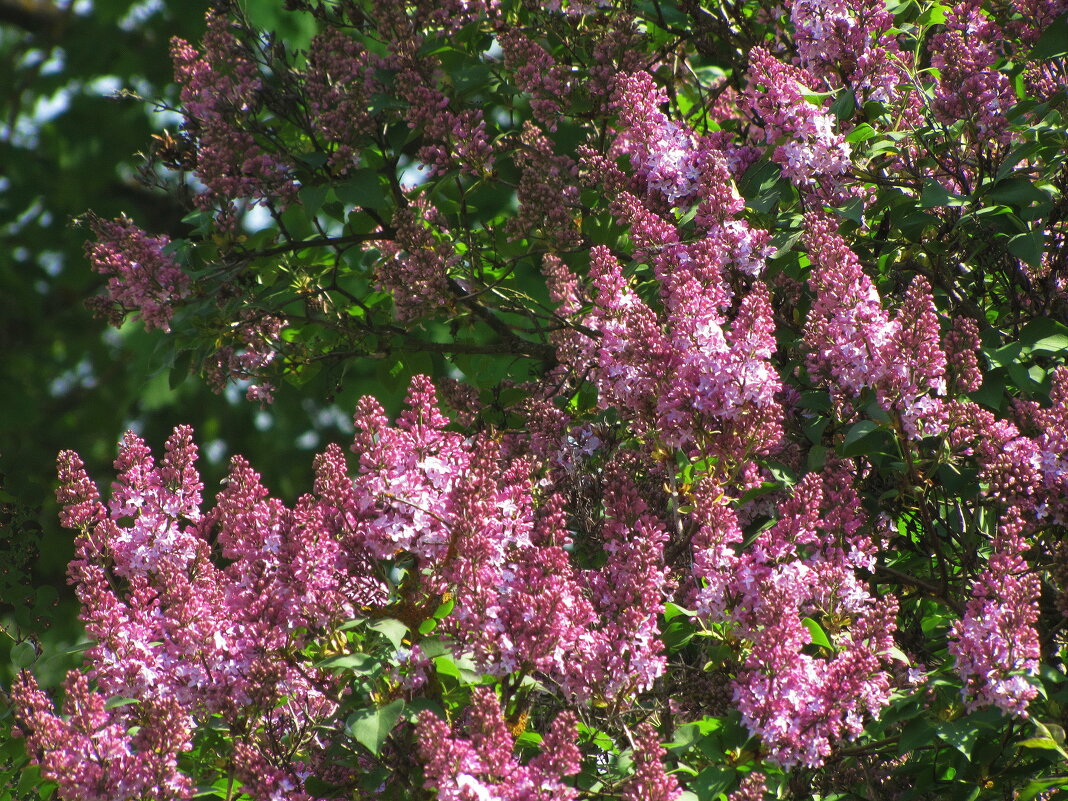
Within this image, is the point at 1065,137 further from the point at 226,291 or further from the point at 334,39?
the point at 226,291

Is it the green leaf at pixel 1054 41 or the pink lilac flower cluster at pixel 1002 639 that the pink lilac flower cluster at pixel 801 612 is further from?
the green leaf at pixel 1054 41

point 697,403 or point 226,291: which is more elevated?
point 226,291

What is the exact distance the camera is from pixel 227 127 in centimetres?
338

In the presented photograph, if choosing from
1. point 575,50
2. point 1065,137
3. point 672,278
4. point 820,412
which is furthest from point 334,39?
point 1065,137

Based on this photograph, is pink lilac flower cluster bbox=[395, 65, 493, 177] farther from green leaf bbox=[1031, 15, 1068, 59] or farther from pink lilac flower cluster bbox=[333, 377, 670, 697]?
green leaf bbox=[1031, 15, 1068, 59]

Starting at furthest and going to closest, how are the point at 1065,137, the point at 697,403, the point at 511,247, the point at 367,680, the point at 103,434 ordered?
the point at 103,434, the point at 511,247, the point at 1065,137, the point at 697,403, the point at 367,680

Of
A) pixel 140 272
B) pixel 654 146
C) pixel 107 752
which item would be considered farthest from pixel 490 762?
pixel 140 272

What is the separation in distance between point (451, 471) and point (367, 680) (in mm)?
413

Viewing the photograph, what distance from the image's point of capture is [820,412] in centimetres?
274

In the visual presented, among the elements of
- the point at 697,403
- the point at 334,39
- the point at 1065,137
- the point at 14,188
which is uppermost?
the point at 14,188

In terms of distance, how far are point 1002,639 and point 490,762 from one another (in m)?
0.89

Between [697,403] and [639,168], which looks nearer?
[697,403]

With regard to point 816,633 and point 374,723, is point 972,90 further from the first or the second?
point 374,723

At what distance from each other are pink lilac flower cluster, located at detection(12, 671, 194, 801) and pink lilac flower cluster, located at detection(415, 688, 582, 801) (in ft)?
1.54
